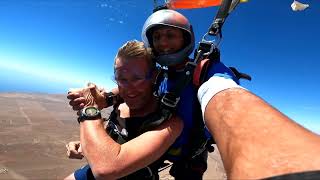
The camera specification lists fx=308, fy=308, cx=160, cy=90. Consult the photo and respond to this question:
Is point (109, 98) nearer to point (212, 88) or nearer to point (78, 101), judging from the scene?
point (78, 101)

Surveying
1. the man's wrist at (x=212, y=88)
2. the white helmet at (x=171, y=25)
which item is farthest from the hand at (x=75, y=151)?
the man's wrist at (x=212, y=88)

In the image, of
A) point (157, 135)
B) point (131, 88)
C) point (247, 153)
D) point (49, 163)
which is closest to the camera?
point (247, 153)

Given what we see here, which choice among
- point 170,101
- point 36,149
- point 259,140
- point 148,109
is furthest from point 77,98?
point 36,149

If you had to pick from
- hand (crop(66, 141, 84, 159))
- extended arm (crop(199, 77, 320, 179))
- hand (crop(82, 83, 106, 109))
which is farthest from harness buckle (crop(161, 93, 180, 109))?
hand (crop(66, 141, 84, 159))

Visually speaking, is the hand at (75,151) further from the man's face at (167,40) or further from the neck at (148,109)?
the man's face at (167,40)

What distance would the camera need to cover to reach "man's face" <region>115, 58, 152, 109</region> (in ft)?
8.57

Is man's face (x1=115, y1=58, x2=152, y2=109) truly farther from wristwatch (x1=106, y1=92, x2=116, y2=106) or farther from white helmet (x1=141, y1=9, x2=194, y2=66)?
wristwatch (x1=106, y1=92, x2=116, y2=106)

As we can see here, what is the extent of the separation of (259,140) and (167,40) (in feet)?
6.82

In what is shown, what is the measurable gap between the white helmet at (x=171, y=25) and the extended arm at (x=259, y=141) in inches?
60.7

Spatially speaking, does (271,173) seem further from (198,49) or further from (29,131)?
(29,131)

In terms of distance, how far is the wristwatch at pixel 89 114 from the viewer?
2281 millimetres

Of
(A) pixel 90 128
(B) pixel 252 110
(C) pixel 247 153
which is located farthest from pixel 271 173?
(A) pixel 90 128

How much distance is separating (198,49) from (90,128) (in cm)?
95

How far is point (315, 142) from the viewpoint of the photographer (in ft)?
2.44
